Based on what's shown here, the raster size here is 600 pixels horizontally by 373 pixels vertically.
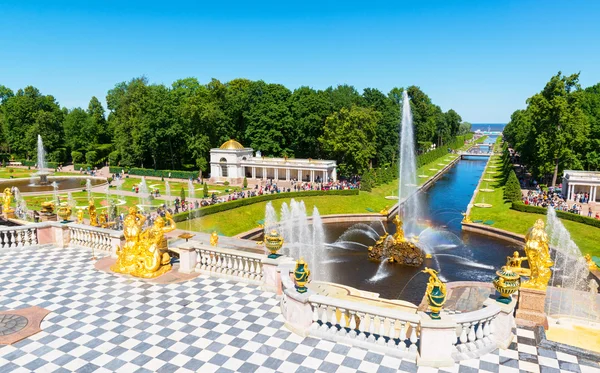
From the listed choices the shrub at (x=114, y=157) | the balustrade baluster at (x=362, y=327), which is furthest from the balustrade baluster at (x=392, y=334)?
the shrub at (x=114, y=157)

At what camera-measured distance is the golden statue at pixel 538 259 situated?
12.6 m

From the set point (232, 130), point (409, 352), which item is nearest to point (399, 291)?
point (409, 352)

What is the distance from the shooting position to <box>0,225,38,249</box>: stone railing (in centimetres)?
2056

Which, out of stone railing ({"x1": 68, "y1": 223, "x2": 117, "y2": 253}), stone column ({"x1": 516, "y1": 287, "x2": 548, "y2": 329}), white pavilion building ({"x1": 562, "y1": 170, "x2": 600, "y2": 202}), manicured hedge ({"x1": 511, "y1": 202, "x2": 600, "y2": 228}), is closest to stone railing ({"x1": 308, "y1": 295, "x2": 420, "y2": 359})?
stone column ({"x1": 516, "y1": 287, "x2": 548, "y2": 329})

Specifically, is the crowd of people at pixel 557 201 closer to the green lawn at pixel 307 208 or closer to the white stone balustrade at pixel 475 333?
the green lawn at pixel 307 208

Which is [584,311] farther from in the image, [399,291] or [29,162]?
[29,162]

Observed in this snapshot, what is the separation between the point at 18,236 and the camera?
20.7 meters

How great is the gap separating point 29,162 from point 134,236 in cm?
9088

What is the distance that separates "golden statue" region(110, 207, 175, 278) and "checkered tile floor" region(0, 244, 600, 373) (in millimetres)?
618

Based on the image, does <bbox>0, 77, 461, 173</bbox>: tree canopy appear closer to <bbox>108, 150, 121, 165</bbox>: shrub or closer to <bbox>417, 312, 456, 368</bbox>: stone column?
<bbox>108, 150, 121, 165</bbox>: shrub

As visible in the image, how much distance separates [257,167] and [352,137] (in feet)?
58.1

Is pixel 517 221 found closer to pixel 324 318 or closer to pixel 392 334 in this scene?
pixel 392 334

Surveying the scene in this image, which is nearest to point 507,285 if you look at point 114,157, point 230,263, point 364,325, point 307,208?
point 364,325

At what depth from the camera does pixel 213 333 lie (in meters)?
12.2
